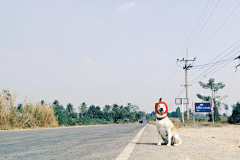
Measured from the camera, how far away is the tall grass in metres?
15.5

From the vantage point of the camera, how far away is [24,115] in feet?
56.9

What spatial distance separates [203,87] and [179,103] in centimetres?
1825

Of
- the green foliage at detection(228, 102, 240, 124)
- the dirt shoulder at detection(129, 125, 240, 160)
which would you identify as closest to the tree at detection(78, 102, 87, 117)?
the green foliage at detection(228, 102, 240, 124)

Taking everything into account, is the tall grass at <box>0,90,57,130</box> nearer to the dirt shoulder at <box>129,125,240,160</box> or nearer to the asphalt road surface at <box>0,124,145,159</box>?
the asphalt road surface at <box>0,124,145,159</box>

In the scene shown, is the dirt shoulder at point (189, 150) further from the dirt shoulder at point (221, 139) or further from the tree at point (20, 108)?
the tree at point (20, 108)

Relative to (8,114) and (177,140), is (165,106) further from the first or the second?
(8,114)

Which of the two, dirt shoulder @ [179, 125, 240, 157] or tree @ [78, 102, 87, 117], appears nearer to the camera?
dirt shoulder @ [179, 125, 240, 157]

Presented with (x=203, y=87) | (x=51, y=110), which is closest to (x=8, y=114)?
(x=51, y=110)

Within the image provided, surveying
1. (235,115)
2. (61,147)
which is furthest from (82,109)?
(61,147)

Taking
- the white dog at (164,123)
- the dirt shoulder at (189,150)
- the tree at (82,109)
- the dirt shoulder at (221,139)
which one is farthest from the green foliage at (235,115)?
the tree at (82,109)

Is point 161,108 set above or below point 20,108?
below

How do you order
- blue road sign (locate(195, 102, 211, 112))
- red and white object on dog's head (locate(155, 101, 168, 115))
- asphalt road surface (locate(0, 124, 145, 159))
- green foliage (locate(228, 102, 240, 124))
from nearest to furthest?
1. asphalt road surface (locate(0, 124, 145, 159))
2. red and white object on dog's head (locate(155, 101, 168, 115))
3. blue road sign (locate(195, 102, 211, 112))
4. green foliage (locate(228, 102, 240, 124))

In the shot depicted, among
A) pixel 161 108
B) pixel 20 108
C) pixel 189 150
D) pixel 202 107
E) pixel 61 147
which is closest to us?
pixel 189 150

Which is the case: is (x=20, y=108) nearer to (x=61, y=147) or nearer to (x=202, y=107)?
(x=61, y=147)
